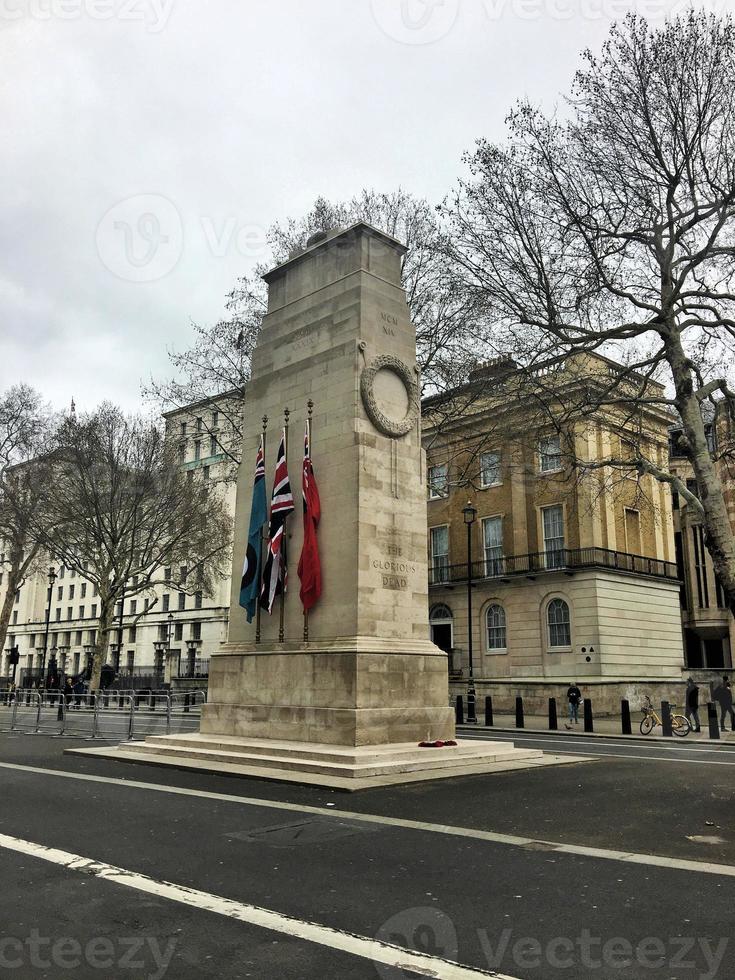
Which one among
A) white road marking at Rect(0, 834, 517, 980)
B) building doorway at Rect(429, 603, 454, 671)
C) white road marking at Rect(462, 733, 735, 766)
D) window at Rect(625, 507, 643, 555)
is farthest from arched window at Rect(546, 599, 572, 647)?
white road marking at Rect(0, 834, 517, 980)

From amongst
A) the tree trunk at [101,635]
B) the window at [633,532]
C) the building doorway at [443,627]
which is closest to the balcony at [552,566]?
the window at [633,532]

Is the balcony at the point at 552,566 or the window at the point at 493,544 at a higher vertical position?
the window at the point at 493,544

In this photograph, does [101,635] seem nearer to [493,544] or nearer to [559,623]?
[493,544]

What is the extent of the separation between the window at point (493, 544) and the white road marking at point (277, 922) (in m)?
35.7

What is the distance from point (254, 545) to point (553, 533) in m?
26.3

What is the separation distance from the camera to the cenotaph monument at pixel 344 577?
1338 centimetres

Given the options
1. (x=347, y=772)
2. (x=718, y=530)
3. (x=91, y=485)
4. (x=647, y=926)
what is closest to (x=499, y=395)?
(x=718, y=530)

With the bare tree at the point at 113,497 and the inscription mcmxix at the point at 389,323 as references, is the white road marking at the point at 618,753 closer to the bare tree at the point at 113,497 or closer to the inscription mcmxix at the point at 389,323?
the inscription mcmxix at the point at 389,323

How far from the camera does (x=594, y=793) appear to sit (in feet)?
34.4

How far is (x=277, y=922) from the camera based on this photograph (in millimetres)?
4996

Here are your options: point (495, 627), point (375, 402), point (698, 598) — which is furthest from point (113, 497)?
point (698, 598)

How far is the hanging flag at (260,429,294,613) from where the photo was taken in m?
15.5

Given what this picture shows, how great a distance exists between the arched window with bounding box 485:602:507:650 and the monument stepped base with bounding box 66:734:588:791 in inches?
1010

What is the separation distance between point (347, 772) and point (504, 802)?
2697mm
